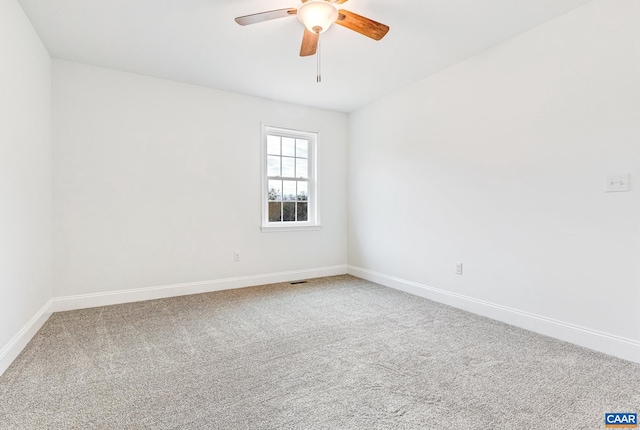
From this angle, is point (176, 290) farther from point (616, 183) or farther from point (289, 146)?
point (616, 183)

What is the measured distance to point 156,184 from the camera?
12.2 feet

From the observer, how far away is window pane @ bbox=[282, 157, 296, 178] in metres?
4.64

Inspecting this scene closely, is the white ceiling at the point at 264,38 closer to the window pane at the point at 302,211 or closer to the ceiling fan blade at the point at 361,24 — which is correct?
the ceiling fan blade at the point at 361,24

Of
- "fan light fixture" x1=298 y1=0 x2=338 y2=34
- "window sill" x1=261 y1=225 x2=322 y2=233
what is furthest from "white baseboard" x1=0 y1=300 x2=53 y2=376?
"fan light fixture" x1=298 y1=0 x2=338 y2=34

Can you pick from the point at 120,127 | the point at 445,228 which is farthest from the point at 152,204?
the point at 445,228

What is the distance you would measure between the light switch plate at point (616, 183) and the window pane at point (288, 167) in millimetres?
3457

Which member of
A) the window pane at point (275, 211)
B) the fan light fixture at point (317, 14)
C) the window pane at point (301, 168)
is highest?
the fan light fixture at point (317, 14)

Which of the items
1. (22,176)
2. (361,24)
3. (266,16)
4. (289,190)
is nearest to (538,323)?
(361,24)

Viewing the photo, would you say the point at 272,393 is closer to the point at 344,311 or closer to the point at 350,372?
the point at 350,372

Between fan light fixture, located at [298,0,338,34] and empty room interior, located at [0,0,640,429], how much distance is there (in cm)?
2

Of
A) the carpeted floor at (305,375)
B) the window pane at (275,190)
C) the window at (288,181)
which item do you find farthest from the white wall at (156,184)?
the carpeted floor at (305,375)

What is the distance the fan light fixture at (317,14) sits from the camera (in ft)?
6.69

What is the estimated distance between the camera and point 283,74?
3.60m

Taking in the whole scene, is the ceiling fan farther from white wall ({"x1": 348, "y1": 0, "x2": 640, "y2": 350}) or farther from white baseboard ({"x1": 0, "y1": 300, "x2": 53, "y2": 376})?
white baseboard ({"x1": 0, "y1": 300, "x2": 53, "y2": 376})
